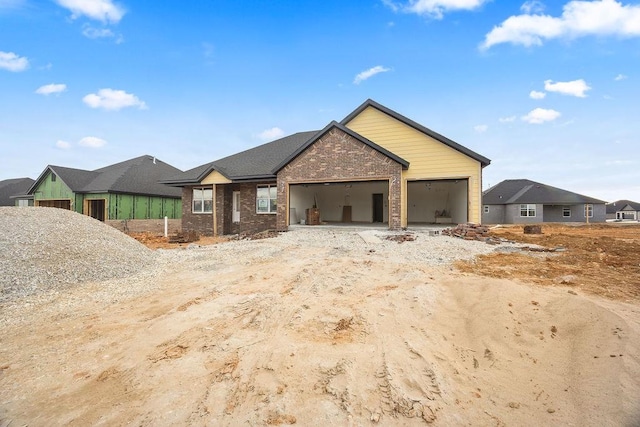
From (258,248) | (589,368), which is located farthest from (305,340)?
(258,248)

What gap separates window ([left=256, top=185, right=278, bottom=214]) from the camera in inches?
704

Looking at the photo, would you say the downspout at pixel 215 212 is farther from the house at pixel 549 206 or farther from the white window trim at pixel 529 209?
the white window trim at pixel 529 209

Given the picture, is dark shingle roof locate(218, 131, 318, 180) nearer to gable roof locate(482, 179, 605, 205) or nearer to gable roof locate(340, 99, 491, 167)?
gable roof locate(340, 99, 491, 167)

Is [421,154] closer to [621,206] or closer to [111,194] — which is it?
[111,194]

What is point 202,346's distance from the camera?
13.0 feet

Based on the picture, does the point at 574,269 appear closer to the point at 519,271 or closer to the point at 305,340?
the point at 519,271

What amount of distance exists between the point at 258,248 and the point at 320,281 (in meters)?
4.99

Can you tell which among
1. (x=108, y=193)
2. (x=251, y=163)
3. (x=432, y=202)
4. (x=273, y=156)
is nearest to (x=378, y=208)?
(x=432, y=202)

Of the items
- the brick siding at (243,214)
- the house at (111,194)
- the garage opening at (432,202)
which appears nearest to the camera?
the brick siding at (243,214)

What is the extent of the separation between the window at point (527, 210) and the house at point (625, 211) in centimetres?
3331

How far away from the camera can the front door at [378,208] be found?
21844mm

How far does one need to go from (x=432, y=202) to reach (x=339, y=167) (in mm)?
9129

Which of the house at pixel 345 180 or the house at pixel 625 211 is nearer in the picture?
the house at pixel 345 180

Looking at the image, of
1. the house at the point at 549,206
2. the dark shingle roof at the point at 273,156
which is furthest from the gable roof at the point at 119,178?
the house at the point at 549,206
